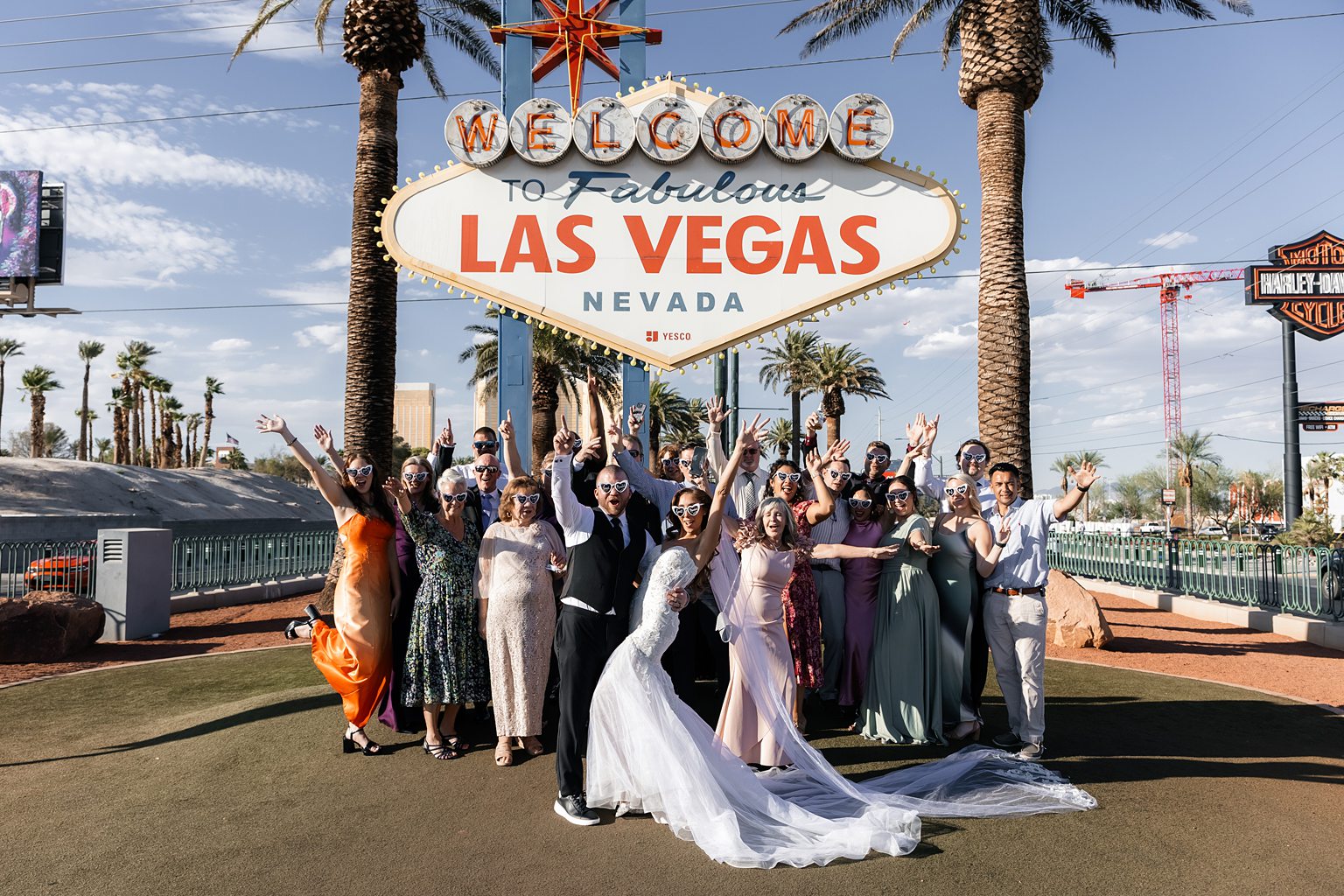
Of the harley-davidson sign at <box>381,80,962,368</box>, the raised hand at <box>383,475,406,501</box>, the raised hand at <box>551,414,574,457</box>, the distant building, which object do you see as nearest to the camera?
the raised hand at <box>551,414,574,457</box>

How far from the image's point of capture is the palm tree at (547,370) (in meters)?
28.1

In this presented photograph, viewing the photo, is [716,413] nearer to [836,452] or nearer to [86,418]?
[836,452]

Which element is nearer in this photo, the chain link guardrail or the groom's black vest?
the groom's black vest

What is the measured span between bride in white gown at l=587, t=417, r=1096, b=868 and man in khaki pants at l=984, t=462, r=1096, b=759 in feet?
2.01

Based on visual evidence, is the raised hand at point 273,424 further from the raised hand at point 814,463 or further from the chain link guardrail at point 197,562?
the chain link guardrail at point 197,562

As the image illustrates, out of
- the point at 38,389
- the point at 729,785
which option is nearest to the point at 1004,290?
the point at 729,785

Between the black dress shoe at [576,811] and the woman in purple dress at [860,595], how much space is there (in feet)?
8.01

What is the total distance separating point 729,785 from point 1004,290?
32.6ft

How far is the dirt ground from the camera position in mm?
8977

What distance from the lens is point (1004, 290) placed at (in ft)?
40.5

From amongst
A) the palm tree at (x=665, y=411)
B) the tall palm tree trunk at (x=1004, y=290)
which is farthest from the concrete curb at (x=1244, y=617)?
the palm tree at (x=665, y=411)

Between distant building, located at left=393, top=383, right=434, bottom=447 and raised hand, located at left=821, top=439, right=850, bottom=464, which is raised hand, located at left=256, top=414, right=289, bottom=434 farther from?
distant building, located at left=393, top=383, right=434, bottom=447

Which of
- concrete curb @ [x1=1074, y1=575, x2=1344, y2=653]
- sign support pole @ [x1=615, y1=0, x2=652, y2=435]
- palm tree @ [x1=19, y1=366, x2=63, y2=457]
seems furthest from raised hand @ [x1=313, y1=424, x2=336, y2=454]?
palm tree @ [x1=19, y1=366, x2=63, y2=457]

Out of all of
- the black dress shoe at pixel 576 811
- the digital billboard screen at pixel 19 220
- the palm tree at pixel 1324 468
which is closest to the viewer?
the black dress shoe at pixel 576 811
